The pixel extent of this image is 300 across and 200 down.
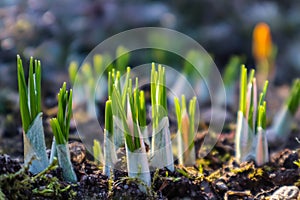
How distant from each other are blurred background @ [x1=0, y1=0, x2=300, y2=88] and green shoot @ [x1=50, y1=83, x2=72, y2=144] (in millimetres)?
1245

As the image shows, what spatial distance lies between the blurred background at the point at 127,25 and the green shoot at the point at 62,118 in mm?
1245

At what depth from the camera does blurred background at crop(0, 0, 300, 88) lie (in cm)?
288

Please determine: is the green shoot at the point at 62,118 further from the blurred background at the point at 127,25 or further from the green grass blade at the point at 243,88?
the blurred background at the point at 127,25

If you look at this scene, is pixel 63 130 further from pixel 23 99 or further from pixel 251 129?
pixel 251 129

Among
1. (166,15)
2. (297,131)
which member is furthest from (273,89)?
(166,15)

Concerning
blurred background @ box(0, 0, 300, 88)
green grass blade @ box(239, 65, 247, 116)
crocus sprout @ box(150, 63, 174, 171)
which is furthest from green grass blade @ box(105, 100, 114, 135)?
blurred background @ box(0, 0, 300, 88)

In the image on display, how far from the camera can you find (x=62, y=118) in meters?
1.44

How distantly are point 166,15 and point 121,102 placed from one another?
2051 millimetres

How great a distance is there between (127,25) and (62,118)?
1904mm

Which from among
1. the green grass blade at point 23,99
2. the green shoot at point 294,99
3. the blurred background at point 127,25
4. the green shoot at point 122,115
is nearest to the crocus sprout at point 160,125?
the green shoot at point 122,115

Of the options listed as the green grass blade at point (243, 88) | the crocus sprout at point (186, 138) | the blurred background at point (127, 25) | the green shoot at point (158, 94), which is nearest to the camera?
the green shoot at point (158, 94)

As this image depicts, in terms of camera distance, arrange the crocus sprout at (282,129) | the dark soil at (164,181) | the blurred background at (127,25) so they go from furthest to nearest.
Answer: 1. the blurred background at (127,25)
2. the crocus sprout at (282,129)
3. the dark soil at (164,181)

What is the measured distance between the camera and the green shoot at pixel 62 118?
4.67 feet

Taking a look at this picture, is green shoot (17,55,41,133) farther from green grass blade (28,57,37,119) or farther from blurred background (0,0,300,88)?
blurred background (0,0,300,88)
